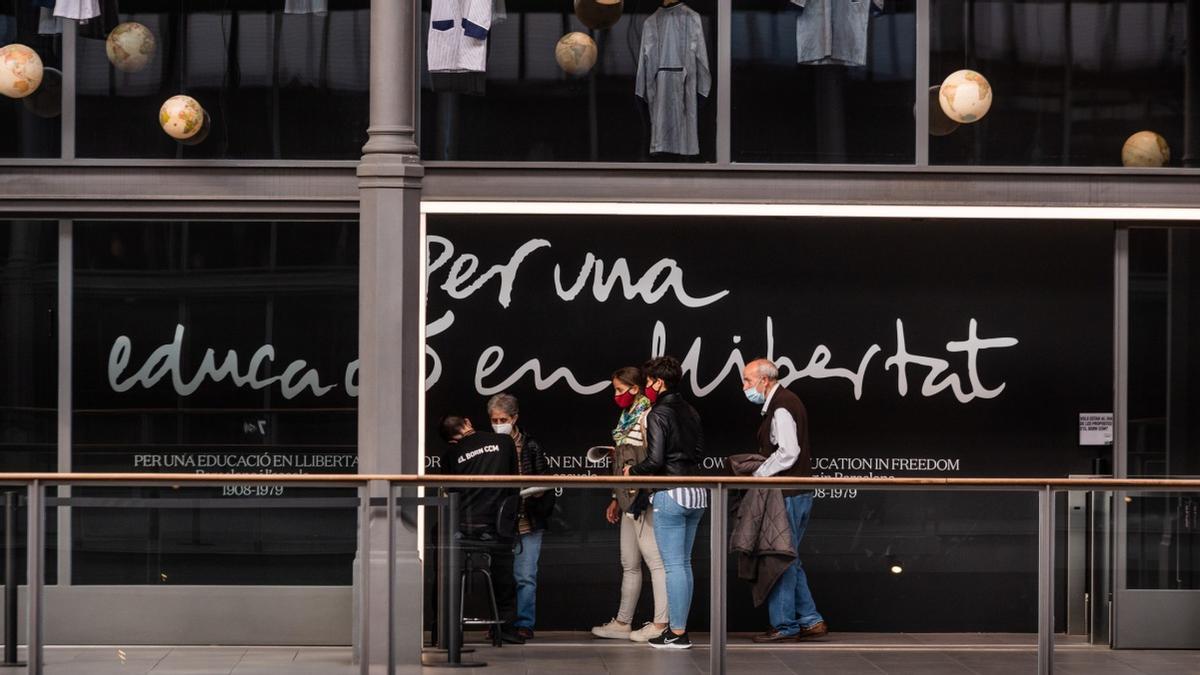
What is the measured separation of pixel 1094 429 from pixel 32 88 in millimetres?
7436

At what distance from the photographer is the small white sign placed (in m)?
11.6

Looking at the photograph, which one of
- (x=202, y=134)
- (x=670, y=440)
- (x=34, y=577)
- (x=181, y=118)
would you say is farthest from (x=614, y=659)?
(x=181, y=118)

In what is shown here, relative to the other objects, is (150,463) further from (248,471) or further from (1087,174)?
(1087,174)

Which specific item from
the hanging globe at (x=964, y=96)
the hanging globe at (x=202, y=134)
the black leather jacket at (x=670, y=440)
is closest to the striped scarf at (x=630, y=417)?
the black leather jacket at (x=670, y=440)

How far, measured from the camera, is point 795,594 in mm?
9680

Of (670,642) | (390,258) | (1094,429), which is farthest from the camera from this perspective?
(1094,429)

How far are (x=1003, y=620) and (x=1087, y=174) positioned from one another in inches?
127

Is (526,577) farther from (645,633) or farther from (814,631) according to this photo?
(814,631)

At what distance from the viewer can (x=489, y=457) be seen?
408 inches

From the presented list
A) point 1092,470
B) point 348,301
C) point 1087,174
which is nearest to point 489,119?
point 348,301

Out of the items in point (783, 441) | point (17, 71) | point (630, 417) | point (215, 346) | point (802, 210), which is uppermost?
point (17, 71)

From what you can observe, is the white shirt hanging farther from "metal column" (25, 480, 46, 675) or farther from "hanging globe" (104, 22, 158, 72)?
"metal column" (25, 480, 46, 675)

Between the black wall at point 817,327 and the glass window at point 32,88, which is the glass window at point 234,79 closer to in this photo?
the glass window at point 32,88

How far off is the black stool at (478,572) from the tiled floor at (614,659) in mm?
110
